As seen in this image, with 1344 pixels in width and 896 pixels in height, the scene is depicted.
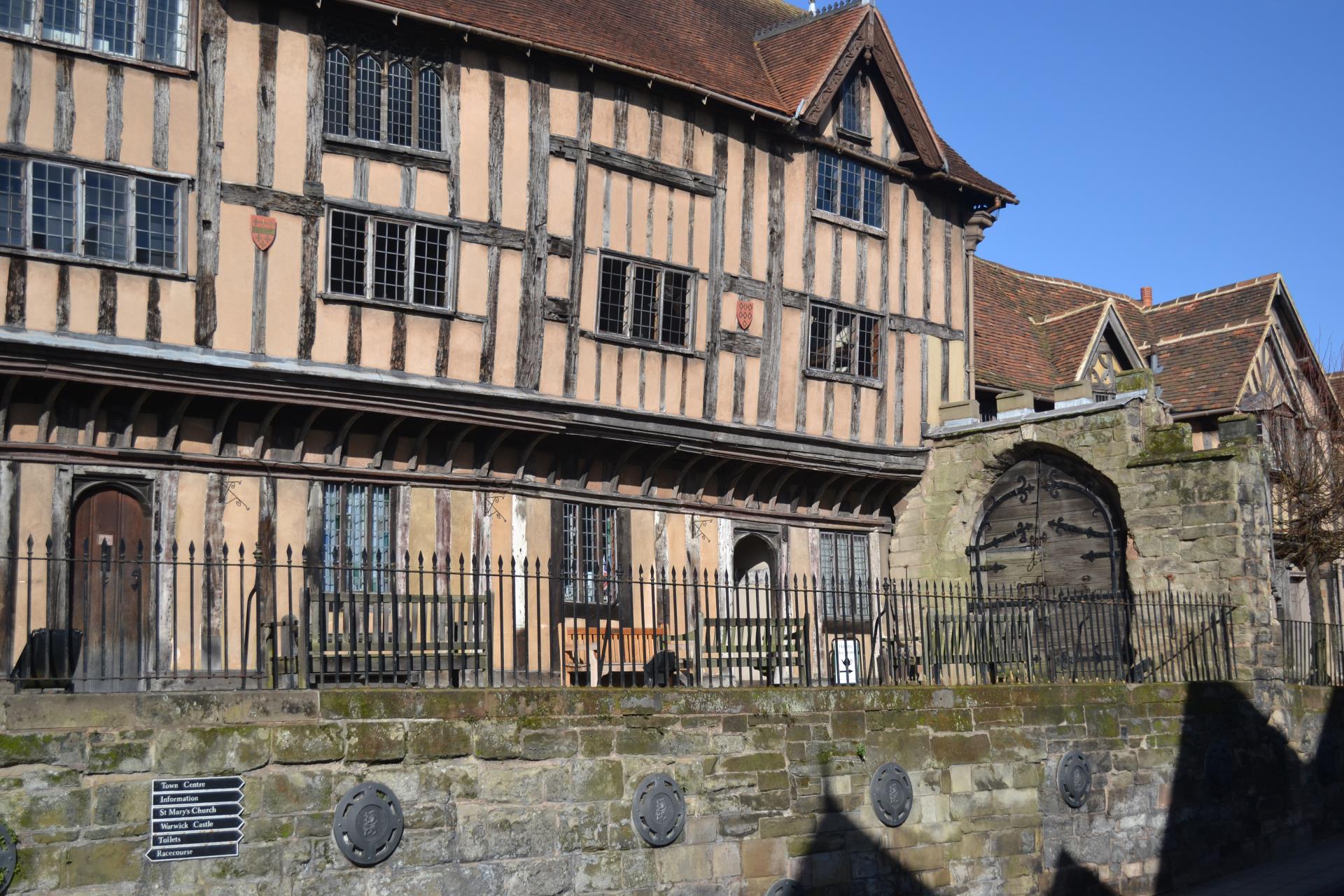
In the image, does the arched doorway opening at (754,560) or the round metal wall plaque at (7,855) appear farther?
the arched doorway opening at (754,560)

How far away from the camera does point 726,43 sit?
21.1 meters

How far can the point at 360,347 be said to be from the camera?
15883 mm

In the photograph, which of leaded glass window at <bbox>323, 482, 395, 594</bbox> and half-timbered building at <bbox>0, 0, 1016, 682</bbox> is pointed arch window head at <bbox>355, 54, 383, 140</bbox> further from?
leaded glass window at <bbox>323, 482, 395, 594</bbox>

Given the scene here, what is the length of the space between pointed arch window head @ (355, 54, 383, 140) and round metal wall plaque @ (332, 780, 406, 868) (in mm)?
8471

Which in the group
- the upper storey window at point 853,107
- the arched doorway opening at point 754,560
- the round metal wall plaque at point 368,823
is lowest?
the round metal wall plaque at point 368,823

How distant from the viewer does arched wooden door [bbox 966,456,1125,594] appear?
20.2 meters

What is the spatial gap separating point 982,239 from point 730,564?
7083 millimetres

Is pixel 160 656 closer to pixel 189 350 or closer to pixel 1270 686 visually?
pixel 189 350

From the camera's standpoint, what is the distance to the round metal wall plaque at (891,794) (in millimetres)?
13055

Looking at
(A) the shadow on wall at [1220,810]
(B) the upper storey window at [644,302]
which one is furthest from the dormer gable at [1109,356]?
(B) the upper storey window at [644,302]

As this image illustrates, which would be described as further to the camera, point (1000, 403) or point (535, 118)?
point (1000, 403)

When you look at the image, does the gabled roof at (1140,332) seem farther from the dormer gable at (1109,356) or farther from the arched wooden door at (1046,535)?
the arched wooden door at (1046,535)

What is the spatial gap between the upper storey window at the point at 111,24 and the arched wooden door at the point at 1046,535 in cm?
1266

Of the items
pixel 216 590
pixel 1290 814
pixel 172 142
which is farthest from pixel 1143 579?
pixel 172 142
